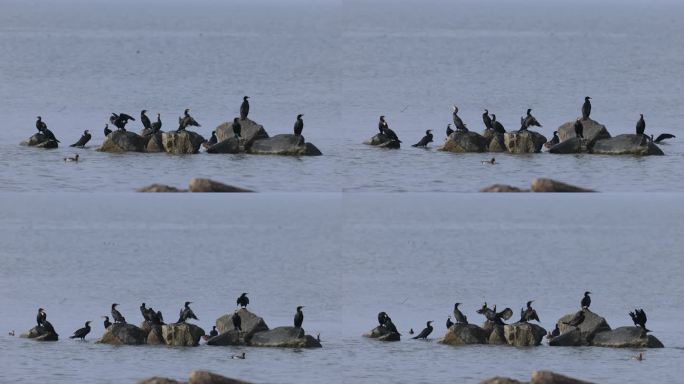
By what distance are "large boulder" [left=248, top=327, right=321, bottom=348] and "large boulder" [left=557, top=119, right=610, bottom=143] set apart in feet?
24.3

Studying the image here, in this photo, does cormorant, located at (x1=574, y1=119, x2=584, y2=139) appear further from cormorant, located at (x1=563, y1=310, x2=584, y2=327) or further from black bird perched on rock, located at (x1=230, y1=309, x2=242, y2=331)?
black bird perched on rock, located at (x1=230, y1=309, x2=242, y2=331)

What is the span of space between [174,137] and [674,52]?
205 ft

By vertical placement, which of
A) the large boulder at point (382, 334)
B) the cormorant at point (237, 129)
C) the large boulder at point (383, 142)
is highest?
the cormorant at point (237, 129)

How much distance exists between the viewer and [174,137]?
1169 inches

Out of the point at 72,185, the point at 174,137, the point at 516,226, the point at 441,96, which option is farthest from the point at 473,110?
the point at 516,226

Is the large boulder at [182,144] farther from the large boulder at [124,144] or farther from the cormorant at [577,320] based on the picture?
the cormorant at [577,320]

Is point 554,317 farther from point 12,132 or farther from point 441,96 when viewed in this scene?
point 441,96

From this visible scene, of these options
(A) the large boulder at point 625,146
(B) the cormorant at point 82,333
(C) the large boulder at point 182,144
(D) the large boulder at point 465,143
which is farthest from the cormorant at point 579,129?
(B) the cormorant at point 82,333

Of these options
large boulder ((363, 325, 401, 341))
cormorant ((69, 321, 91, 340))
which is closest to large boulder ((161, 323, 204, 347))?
cormorant ((69, 321, 91, 340))

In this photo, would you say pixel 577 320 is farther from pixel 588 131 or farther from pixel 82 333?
pixel 82 333

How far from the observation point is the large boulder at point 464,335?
27.2m

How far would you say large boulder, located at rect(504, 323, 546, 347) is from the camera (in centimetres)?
2730

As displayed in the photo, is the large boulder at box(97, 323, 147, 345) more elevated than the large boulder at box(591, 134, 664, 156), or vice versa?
the large boulder at box(591, 134, 664, 156)

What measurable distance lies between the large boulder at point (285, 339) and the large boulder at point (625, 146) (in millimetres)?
7415
